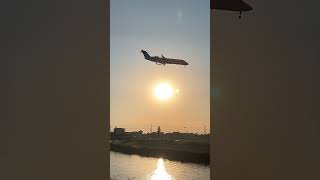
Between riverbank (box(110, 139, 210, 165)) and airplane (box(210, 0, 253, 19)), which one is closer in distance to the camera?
airplane (box(210, 0, 253, 19))

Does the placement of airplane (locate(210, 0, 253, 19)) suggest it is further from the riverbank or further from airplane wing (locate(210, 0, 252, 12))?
the riverbank

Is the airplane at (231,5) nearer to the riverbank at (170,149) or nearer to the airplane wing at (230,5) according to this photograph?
the airplane wing at (230,5)

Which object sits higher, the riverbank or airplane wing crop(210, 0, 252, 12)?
airplane wing crop(210, 0, 252, 12)

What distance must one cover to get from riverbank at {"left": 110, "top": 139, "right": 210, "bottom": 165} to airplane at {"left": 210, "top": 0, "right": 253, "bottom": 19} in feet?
120

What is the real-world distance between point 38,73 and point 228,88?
2.46 m

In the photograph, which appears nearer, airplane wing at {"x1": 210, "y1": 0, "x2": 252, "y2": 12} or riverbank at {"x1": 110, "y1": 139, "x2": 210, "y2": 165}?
airplane wing at {"x1": 210, "y1": 0, "x2": 252, "y2": 12}

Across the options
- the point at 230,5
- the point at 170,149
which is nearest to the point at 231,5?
the point at 230,5

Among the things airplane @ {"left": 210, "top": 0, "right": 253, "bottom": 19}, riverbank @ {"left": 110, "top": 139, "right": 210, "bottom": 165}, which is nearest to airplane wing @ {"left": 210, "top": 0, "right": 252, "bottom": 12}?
airplane @ {"left": 210, "top": 0, "right": 253, "bottom": 19}

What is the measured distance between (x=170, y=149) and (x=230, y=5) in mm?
52378

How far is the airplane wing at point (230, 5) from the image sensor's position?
505 cm

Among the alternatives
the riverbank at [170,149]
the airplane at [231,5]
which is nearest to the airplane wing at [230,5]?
the airplane at [231,5]

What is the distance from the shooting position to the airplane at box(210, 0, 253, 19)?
5.04 m

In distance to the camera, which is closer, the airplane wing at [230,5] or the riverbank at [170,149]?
the airplane wing at [230,5]

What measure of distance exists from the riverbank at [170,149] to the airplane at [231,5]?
36.5 meters
